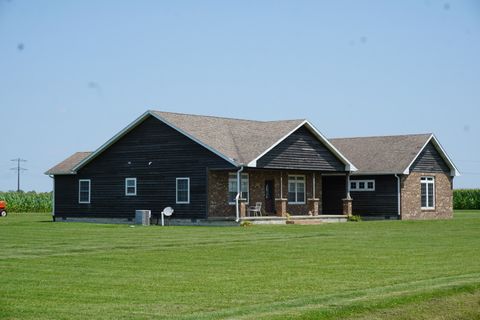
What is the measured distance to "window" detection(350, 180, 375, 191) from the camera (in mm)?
51978

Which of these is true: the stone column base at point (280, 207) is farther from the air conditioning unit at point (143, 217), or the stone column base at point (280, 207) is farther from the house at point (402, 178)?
the house at point (402, 178)

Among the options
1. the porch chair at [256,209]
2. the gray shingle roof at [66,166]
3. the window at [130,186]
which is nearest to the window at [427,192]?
the porch chair at [256,209]

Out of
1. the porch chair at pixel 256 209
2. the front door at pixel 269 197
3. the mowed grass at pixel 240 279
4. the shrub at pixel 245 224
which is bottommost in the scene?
the mowed grass at pixel 240 279

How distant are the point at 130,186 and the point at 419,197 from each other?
16.9 meters

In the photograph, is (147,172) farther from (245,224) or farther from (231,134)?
(245,224)

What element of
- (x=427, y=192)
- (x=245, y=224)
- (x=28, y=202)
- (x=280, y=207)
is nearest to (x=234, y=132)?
(x=280, y=207)

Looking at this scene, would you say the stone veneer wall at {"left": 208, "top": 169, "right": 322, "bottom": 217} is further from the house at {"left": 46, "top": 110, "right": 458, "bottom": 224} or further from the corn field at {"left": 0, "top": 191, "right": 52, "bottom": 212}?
the corn field at {"left": 0, "top": 191, "right": 52, "bottom": 212}

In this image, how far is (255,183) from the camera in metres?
46.8

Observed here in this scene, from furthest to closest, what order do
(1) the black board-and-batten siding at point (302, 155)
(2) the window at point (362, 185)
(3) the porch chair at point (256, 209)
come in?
1. (2) the window at point (362, 185)
2. (3) the porch chair at point (256, 209)
3. (1) the black board-and-batten siding at point (302, 155)

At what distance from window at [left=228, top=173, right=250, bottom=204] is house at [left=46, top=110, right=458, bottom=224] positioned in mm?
51

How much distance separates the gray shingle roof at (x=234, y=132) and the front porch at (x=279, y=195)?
1.36 metres

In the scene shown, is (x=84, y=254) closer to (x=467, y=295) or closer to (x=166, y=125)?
(x=467, y=295)

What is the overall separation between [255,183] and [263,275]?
2852cm

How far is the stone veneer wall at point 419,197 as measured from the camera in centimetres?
5109
